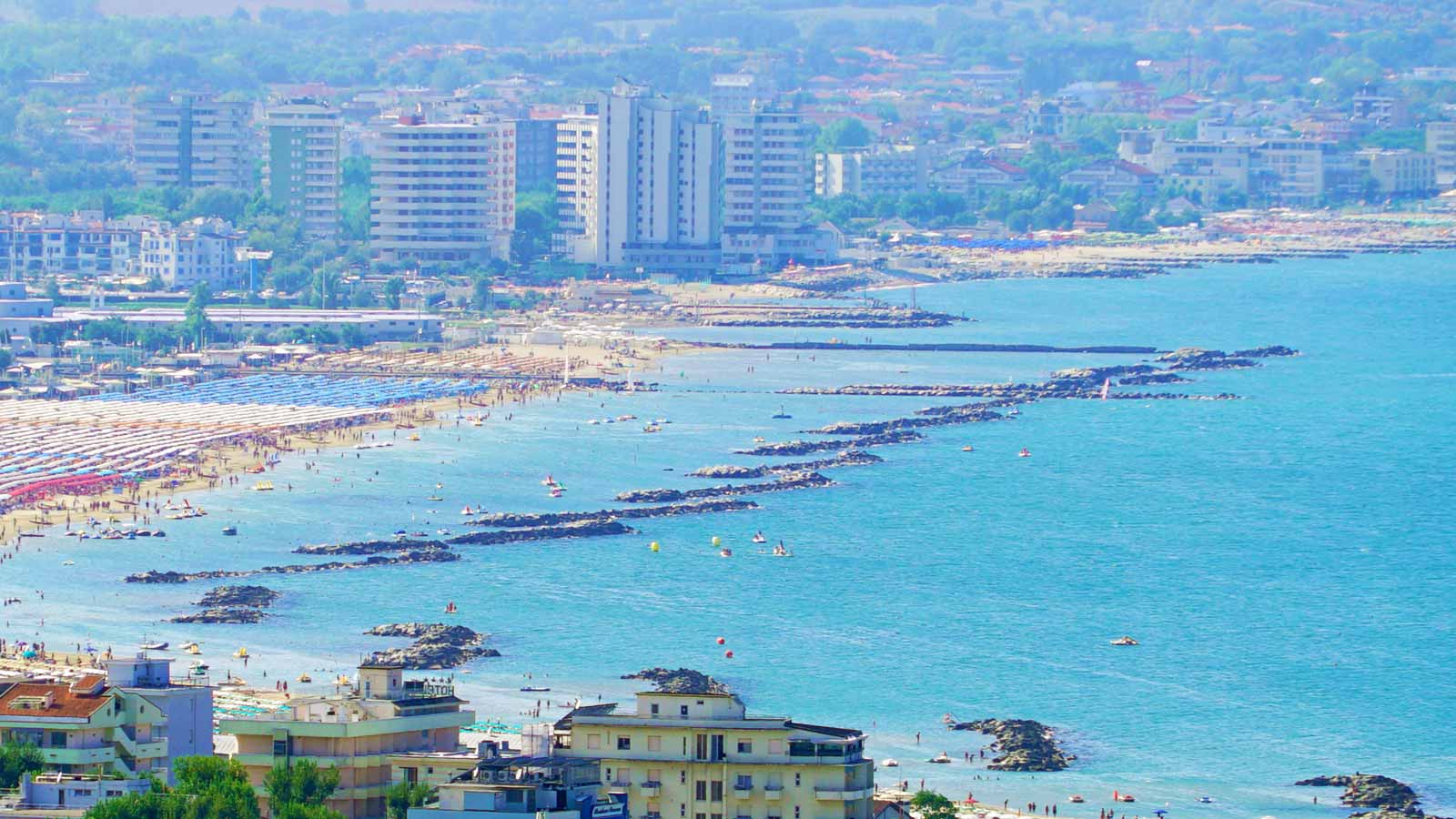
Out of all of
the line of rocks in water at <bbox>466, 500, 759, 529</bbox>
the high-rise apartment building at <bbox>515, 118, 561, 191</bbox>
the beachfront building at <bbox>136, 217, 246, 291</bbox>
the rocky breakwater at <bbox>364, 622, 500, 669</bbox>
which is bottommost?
the line of rocks in water at <bbox>466, 500, 759, 529</bbox>

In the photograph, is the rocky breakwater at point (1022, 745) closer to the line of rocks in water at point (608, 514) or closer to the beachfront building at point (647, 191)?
the line of rocks in water at point (608, 514)

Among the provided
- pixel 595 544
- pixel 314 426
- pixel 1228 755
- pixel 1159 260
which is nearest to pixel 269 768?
pixel 1228 755

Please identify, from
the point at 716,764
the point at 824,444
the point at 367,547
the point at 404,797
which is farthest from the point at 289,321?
the point at 404,797

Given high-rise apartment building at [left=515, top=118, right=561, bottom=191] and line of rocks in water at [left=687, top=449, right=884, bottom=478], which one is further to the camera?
high-rise apartment building at [left=515, top=118, right=561, bottom=191]

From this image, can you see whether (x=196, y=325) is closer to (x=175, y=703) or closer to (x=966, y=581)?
(x=966, y=581)

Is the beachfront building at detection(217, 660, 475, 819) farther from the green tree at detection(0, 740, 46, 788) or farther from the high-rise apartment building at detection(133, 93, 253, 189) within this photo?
the high-rise apartment building at detection(133, 93, 253, 189)

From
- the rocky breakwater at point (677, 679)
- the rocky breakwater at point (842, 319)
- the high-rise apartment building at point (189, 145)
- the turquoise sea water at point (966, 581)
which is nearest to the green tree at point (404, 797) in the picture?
the turquoise sea water at point (966, 581)

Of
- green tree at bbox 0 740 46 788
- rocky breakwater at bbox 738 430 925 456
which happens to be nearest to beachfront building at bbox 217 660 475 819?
green tree at bbox 0 740 46 788

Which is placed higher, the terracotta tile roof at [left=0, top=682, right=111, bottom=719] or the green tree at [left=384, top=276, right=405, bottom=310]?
the terracotta tile roof at [left=0, top=682, right=111, bottom=719]
